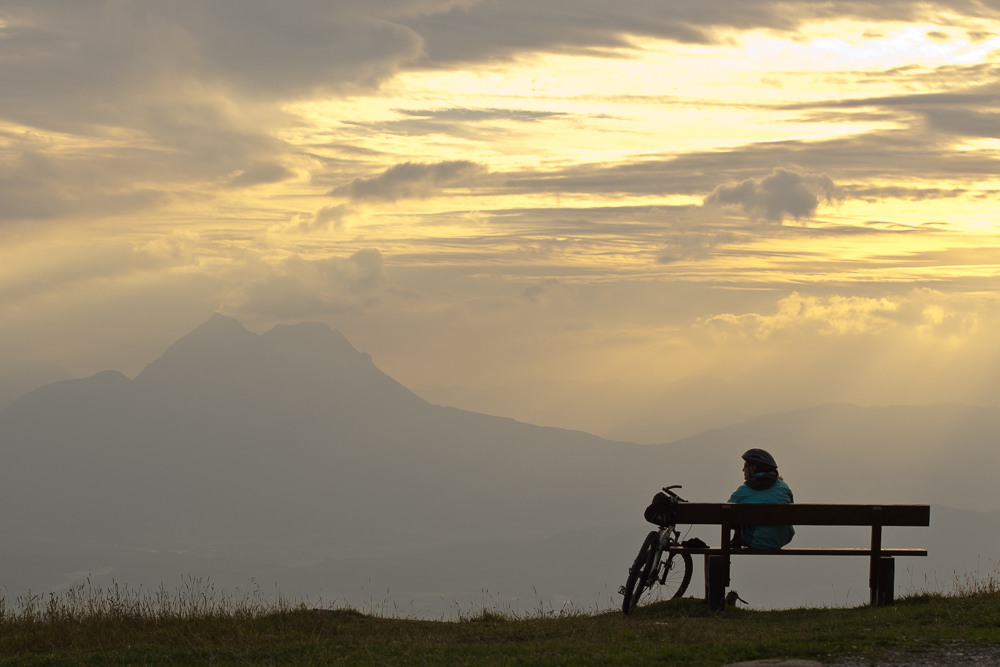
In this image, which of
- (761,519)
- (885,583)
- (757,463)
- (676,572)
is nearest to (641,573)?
(676,572)

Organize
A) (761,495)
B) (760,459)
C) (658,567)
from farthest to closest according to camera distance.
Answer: (760,459)
(761,495)
(658,567)

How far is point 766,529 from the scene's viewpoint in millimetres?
10156

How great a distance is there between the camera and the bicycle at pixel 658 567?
9945 millimetres

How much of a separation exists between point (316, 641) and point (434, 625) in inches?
78.4

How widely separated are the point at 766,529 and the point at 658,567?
1.32 meters

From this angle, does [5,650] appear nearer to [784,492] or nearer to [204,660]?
[204,660]

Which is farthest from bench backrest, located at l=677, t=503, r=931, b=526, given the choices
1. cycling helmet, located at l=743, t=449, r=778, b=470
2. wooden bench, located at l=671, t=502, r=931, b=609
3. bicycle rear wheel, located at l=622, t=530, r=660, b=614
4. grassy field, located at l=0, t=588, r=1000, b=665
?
grassy field, located at l=0, t=588, r=1000, b=665

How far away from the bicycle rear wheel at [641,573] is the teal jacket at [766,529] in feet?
3.65

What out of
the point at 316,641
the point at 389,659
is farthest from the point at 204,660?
the point at 389,659

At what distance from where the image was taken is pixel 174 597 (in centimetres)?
1139

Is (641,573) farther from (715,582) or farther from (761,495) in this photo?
(761,495)

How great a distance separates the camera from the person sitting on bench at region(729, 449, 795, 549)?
10133 millimetres

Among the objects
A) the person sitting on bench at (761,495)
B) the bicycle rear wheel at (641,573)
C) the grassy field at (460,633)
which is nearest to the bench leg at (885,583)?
the grassy field at (460,633)

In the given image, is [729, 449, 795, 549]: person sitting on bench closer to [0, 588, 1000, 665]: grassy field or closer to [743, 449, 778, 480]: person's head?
[743, 449, 778, 480]: person's head
